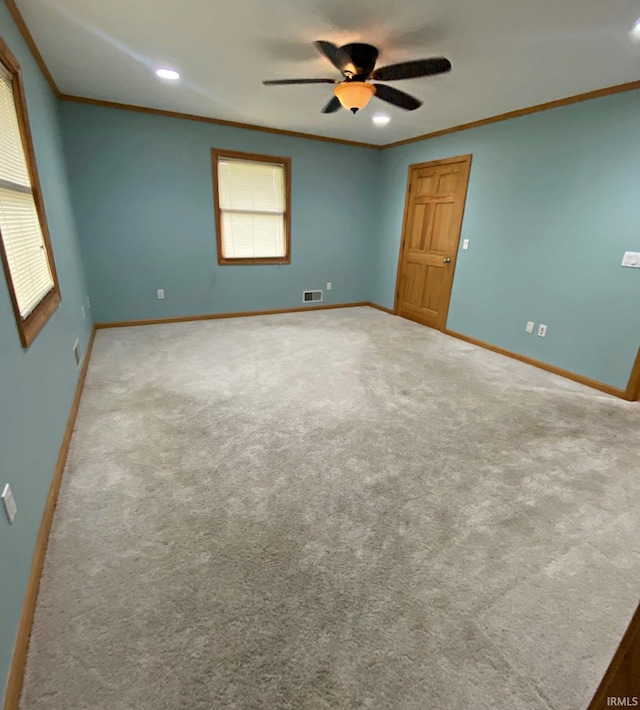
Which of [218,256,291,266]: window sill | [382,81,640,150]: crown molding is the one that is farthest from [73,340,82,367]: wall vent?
[382,81,640,150]: crown molding

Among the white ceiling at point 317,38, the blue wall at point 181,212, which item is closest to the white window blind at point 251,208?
the blue wall at point 181,212

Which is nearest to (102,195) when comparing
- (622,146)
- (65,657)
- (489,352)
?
(65,657)

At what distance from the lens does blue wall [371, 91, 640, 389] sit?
9.94 feet

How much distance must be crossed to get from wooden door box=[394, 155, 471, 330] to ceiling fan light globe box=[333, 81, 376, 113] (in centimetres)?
217

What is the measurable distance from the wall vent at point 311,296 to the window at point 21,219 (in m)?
3.49

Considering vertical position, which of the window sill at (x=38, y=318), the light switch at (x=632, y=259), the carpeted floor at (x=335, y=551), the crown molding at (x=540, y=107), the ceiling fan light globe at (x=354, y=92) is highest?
the crown molding at (x=540, y=107)

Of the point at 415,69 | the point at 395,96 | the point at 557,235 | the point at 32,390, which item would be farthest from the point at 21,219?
the point at 557,235

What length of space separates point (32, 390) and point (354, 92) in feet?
8.54

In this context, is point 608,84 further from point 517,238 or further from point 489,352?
point 489,352

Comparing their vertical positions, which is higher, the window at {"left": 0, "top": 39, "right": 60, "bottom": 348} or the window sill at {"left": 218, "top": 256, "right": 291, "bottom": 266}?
the window at {"left": 0, "top": 39, "right": 60, "bottom": 348}

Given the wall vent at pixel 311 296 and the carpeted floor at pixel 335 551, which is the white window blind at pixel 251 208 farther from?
the carpeted floor at pixel 335 551

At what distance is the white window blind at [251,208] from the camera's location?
183 inches

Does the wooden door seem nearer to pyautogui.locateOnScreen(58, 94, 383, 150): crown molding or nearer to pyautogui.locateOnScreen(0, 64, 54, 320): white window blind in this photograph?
pyautogui.locateOnScreen(58, 94, 383, 150): crown molding

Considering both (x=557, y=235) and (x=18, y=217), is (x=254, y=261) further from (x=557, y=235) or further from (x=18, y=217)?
(x=557, y=235)
